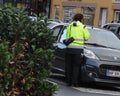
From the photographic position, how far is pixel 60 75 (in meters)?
14.1

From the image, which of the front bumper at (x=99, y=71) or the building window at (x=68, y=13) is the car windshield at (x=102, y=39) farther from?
the building window at (x=68, y=13)

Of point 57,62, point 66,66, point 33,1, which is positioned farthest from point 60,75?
point 33,1

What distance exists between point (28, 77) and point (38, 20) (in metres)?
0.77

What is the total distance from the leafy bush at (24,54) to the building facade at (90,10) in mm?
33819

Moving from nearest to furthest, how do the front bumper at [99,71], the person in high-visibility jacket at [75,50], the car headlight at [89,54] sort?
1. the person in high-visibility jacket at [75,50]
2. the front bumper at [99,71]
3. the car headlight at [89,54]

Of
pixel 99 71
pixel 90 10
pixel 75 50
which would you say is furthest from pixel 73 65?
pixel 90 10

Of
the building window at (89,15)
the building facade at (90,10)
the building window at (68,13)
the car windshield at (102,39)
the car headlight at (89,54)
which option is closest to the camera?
the car headlight at (89,54)

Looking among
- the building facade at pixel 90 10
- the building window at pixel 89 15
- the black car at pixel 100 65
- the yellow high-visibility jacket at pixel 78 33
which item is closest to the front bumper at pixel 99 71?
the black car at pixel 100 65

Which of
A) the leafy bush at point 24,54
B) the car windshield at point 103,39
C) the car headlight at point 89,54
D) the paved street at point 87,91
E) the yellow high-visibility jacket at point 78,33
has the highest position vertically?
the leafy bush at point 24,54

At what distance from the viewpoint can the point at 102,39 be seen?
13289 millimetres

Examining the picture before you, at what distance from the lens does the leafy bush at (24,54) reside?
5.49 metres

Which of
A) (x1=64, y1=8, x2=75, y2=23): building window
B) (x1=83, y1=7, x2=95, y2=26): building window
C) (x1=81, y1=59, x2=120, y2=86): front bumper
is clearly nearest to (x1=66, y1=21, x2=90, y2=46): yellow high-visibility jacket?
(x1=81, y1=59, x2=120, y2=86): front bumper

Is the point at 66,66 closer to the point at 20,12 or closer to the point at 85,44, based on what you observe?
the point at 85,44

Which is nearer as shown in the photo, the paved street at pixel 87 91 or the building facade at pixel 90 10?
the paved street at pixel 87 91
